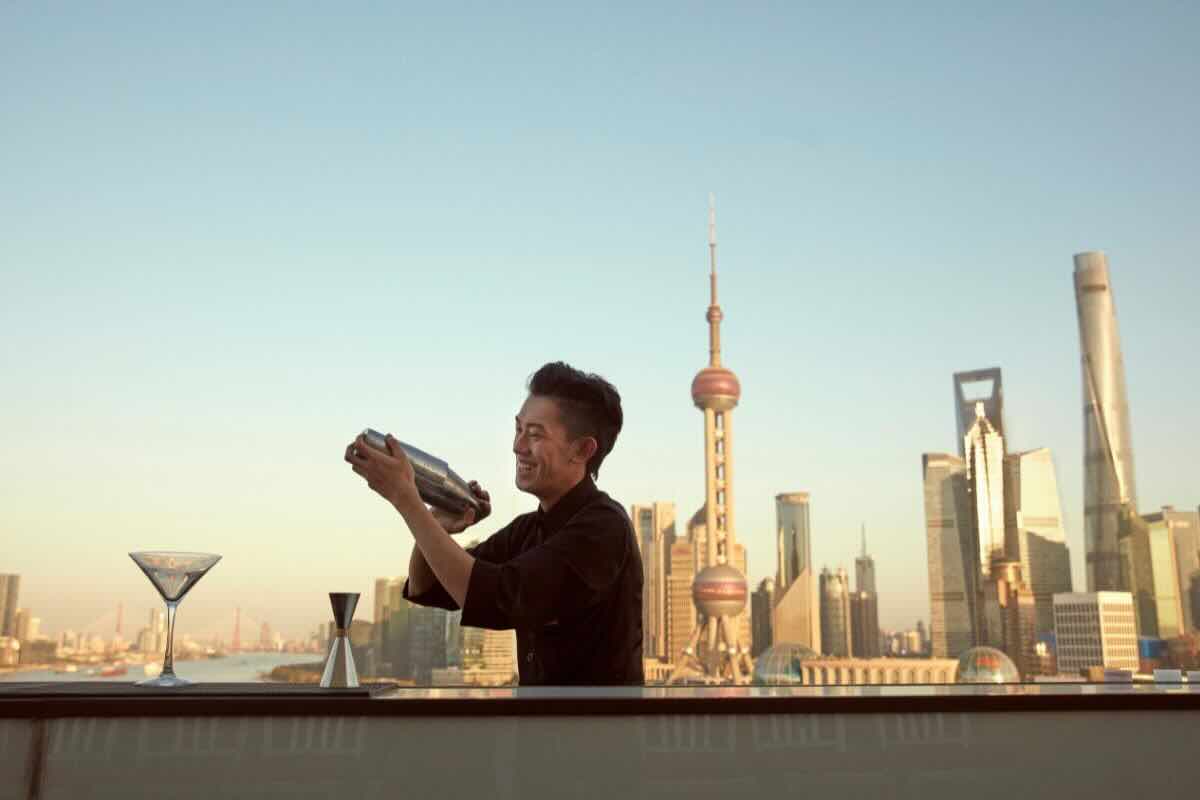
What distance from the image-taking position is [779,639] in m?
77.7

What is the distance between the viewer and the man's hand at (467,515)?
6.10 ft

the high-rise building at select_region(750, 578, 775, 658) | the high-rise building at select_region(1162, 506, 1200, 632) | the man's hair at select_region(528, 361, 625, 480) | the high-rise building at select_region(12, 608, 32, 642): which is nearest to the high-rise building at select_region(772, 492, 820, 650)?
the high-rise building at select_region(750, 578, 775, 658)

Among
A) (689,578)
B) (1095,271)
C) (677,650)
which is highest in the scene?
(1095,271)

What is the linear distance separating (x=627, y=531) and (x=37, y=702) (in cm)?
89

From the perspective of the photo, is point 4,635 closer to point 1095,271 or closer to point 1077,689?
point 1077,689

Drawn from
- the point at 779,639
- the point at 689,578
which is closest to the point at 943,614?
the point at 779,639

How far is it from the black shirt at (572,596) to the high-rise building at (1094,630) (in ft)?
228

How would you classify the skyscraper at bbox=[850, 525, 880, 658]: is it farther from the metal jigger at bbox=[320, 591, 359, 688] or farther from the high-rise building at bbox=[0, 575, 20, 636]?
the metal jigger at bbox=[320, 591, 359, 688]

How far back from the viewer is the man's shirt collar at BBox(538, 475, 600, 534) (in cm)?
182

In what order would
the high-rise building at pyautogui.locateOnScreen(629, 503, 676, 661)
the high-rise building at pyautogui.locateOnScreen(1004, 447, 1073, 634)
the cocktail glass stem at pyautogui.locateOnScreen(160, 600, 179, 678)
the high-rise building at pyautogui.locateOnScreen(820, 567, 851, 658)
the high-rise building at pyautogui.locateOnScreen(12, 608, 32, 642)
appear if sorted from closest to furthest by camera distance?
the cocktail glass stem at pyautogui.locateOnScreen(160, 600, 179, 678), the high-rise building at pyautogui.locateOnScreen(12, 608, 32, 642), the high-rise building at pyautogui.locateOnScreen(629, 503, 676, 661), the high-rise building at pyautogui.locateOnScreen(1004, 447, 1073, 634), the high-rise building at pyautogui.locateOnScreen(820, 567, 851, 658)

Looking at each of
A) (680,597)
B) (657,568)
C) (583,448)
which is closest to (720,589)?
(680,597)

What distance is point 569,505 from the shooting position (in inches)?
71.8

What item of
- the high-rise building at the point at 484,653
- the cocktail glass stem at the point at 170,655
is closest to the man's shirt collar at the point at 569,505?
the cocktail glass stem at the point at 170,655

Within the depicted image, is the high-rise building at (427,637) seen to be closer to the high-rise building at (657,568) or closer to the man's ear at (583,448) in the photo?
the man's ear at (583,448)
